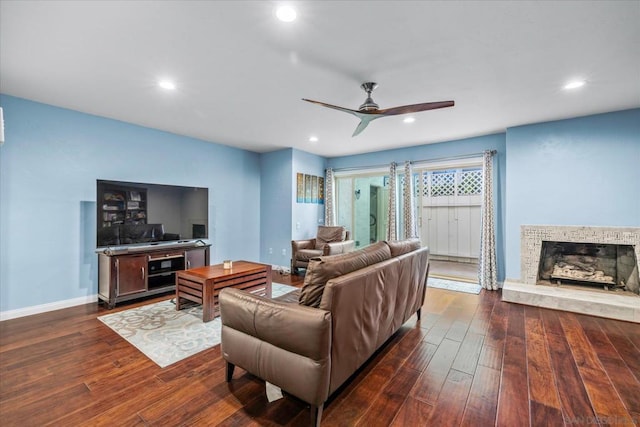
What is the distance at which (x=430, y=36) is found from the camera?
210cm

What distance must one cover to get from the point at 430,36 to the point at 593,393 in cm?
285

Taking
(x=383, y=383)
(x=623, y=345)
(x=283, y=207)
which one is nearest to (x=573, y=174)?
(x=623, y=345)

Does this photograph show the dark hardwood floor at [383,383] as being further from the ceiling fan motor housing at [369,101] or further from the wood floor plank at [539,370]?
the ceiling fan motor housing at [369,101]

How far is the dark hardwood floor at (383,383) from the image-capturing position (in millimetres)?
1746

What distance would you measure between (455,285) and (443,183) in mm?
3219

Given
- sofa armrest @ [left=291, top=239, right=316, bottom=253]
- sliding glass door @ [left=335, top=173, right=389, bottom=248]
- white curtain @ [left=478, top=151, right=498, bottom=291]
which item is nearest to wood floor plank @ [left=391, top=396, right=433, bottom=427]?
white curtain @ [left=478, top=151, right=498, bottom=291]

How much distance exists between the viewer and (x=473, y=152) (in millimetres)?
5004

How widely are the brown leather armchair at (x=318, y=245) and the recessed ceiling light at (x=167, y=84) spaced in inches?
129

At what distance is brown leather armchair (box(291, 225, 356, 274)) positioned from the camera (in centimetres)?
521

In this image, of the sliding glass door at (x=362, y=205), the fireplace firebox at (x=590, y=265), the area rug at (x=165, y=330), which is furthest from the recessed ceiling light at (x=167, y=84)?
the fireplace firebox at (x=590, y=265)

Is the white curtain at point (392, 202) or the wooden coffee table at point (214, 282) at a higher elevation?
the white curtain at point (392, 202)

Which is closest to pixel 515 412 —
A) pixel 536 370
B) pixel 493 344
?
pixel 536 370

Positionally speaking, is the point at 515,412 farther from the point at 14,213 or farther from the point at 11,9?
the point at 14,213

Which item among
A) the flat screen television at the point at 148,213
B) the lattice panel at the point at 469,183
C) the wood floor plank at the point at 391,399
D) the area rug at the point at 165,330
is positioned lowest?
the wood floor plank at the point at 391,399
